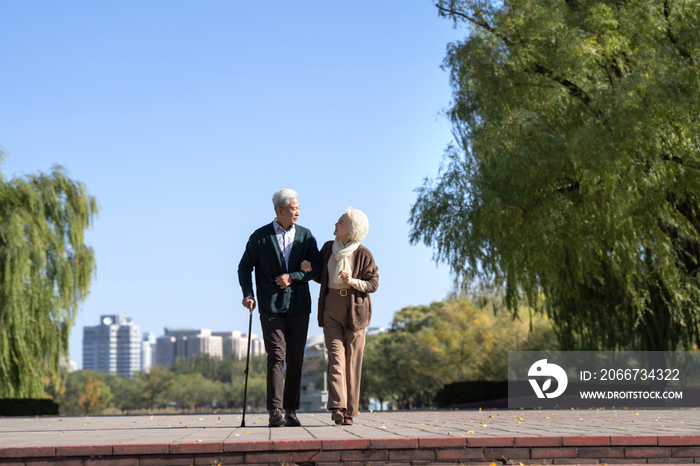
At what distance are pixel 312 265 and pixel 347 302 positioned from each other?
1.57 ft

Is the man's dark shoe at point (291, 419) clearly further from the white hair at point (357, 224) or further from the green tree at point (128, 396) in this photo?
the green tree at point (128, 396)

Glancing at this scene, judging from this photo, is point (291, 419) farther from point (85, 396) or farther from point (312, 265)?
point (85, 396)

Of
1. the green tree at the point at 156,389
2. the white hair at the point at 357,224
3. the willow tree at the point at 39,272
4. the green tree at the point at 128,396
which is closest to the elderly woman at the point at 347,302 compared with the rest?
the white hair at the point at 357,224

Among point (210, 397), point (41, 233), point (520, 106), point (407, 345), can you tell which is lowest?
point (210, 397)

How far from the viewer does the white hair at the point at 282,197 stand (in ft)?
19.7

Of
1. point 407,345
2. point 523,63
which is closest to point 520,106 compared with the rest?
point 523,63

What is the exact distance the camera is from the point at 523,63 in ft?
40.0

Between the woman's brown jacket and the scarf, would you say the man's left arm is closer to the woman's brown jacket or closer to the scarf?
the woman's brown jacket

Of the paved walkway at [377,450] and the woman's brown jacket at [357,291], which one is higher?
the woman's brown jacket at [357,291]

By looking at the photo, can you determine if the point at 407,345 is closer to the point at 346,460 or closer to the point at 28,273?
the point at 28,273

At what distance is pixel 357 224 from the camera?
233 inches

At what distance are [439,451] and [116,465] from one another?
79.0 inches

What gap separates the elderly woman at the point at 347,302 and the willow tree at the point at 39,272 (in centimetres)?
1229

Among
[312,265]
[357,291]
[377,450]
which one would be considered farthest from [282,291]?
[377,450]
